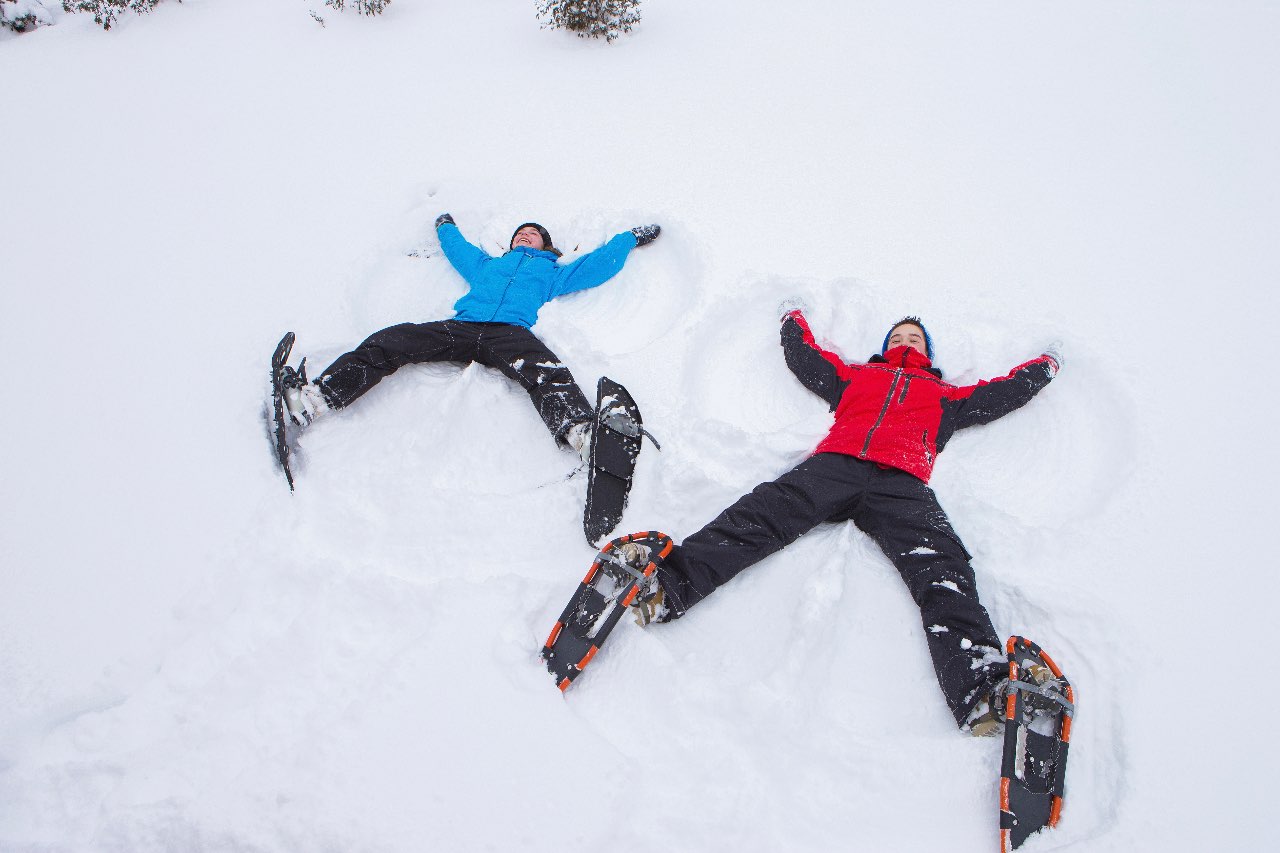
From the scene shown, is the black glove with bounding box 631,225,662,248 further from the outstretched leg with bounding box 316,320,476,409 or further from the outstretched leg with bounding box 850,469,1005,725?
the outstretched leg with bounding box 850,469,1005,725

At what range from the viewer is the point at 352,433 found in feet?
9.23

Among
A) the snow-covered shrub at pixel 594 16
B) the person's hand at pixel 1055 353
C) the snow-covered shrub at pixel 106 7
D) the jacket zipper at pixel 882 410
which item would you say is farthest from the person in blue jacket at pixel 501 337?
the snow-covered shrub at pixel 106 7

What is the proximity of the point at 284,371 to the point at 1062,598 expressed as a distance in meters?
3.25

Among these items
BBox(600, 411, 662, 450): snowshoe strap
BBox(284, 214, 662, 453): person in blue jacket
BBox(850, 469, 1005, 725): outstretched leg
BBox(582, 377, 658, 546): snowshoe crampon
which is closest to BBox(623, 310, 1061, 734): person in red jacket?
BBox(850, 469, 1005, 725): outstretched leg

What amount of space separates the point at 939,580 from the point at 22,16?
8305 millimetres

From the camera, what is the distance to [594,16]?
5008mm

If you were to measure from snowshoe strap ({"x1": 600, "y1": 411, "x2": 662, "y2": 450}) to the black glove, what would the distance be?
140cm

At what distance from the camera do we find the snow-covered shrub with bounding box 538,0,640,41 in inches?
196

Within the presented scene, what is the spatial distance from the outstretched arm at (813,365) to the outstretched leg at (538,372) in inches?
40.1

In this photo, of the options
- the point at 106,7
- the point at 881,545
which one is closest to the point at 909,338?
the point at 881,545

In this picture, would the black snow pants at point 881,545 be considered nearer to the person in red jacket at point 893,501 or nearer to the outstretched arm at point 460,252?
the person in red jacket at point 893,501

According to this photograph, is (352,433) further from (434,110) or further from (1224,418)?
(1224,418)

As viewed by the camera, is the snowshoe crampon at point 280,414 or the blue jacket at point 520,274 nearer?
the snowshoe crampon at point 280,414

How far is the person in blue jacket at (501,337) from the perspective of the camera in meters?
2.75
